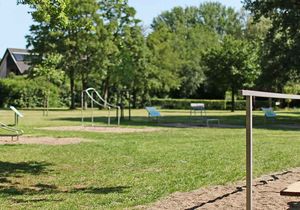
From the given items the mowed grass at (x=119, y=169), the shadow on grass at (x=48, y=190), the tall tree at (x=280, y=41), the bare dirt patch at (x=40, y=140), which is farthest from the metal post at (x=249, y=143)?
the tall tree at (x=280, y=41)

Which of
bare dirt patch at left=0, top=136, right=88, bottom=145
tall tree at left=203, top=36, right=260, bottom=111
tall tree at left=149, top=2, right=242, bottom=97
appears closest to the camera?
bare dirt patch at left=0, top=136, right=88, bottom=145

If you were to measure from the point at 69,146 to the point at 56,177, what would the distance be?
5069 millimetres

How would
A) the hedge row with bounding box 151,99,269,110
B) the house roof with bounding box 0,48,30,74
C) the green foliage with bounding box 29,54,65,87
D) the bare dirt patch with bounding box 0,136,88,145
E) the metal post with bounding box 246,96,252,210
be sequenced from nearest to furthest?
the metal post with bounding box 246,96,252,210, the bare dirt patch with bounding box 0,136,88,145, the green foliage with bounding box 29,54,65,87, the hedge row with bounding box 151,99,269,110, the house roof with bounding box 0,48,30,74

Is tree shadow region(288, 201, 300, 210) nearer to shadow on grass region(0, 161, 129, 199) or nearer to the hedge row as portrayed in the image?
shadow on grass region(0, 161, 129, 199)

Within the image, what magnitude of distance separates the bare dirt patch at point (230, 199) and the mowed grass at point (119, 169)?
33 centimetres

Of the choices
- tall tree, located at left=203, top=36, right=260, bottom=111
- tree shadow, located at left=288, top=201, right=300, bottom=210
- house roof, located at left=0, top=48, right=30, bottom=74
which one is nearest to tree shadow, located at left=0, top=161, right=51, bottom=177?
tree shadow, located at left=288, top=201, right=300, bottom=210

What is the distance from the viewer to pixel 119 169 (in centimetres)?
1016

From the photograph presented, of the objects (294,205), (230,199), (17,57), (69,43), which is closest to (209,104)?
(69,43)

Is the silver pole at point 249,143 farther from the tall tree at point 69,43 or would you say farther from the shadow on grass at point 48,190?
the tall tree at point 69,43

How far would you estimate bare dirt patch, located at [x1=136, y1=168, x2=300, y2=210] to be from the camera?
21.6 ft

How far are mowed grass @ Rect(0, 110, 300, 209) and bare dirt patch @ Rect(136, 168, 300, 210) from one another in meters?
0.33

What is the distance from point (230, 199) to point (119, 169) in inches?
140

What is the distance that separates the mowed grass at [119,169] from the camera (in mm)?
7445

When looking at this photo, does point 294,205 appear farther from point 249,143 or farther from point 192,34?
point 192,34
